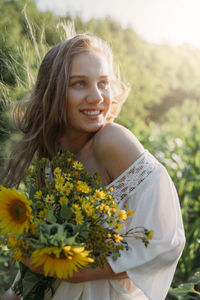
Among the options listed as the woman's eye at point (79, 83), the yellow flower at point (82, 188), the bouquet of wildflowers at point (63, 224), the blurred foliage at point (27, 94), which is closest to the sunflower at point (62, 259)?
the bouquet of wildflowers at point (63, 224)

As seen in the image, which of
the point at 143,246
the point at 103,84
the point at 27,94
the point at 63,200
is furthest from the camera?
the point at 27,94

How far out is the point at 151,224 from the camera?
1.30m

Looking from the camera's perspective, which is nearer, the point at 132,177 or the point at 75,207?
the point at 75,207

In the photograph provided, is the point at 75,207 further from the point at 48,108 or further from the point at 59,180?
the point at 48,108

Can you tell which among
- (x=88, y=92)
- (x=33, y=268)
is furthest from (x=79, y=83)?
(x=33, y=268)

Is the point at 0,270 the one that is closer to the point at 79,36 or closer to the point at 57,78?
the point at 57,78

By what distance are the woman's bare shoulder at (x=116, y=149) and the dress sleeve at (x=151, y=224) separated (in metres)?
0.04

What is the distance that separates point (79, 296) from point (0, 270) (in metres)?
1.60

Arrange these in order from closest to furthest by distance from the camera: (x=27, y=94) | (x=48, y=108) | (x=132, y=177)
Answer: (x=132, y=177) → (x=48, y=108) → (x=27, y=94)

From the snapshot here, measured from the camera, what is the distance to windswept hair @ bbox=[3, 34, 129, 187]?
1.64 meters

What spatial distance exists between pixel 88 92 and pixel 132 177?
454 mm

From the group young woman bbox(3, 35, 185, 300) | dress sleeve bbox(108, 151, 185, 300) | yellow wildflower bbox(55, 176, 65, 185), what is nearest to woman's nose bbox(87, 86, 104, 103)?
young woman bbox(3, 35, 185, 300)

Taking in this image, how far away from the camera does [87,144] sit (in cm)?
173

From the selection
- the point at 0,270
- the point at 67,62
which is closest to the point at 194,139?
the point at 0,270
